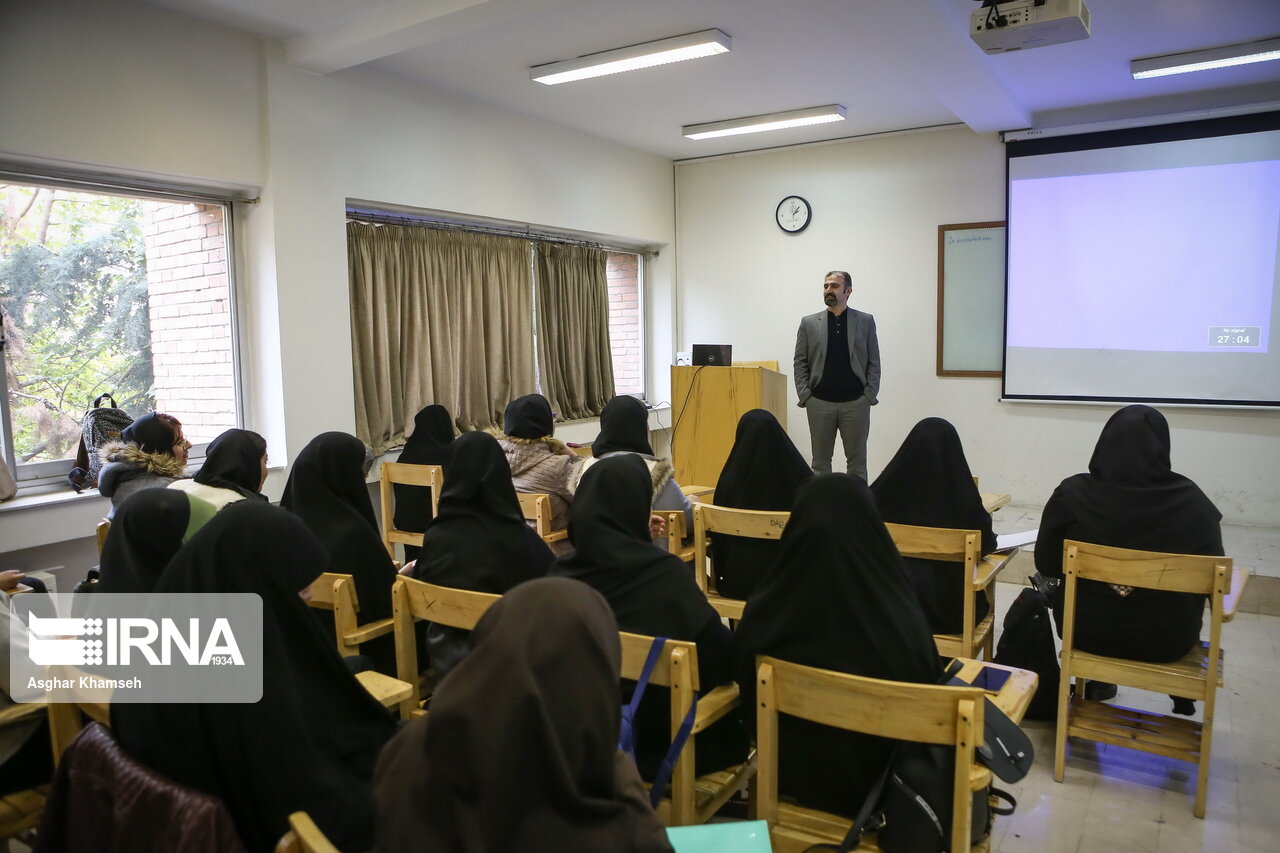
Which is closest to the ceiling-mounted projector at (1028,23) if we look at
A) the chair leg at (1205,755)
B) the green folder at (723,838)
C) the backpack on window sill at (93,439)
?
the chair leg at (1205,755)

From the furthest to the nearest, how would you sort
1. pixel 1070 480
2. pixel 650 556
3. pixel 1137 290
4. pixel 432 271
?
pixel 1137 290 < pixel 432 271 < pixel 1070 480 < pixel 650 556

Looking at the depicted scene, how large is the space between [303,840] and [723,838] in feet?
2.11

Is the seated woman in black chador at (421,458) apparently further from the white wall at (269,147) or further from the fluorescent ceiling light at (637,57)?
the fluorescent ceiling light at (637,57)

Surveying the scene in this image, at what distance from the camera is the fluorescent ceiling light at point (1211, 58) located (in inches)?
184

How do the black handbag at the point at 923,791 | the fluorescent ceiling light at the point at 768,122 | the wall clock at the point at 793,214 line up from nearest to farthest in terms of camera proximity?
the black handbag at the point at 923,791 → the fluorescent ceiling light at the point at 768,122 → the wall clock at the point at 793,214

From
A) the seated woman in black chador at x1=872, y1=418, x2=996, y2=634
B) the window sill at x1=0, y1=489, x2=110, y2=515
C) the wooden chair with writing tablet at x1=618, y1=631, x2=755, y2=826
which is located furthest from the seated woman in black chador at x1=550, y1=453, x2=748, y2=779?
the window sill at x1=0, y1=489, x2=110, y2=515

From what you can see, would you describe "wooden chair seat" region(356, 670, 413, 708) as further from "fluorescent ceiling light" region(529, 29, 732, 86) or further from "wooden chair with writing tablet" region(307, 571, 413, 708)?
"fluorescent ceiling light" region(529, 29, 732, 86)

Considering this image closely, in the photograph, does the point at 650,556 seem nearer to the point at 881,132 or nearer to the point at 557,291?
the point at 557,291

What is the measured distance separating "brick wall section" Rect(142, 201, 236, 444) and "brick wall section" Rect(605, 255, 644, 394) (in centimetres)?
379

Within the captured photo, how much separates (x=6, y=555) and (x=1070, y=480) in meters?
4.31

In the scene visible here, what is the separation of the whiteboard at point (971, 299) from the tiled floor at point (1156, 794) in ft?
11.8

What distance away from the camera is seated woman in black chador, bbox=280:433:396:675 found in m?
2.53

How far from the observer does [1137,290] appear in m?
5.89

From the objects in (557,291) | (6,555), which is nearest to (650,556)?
(6,555)
